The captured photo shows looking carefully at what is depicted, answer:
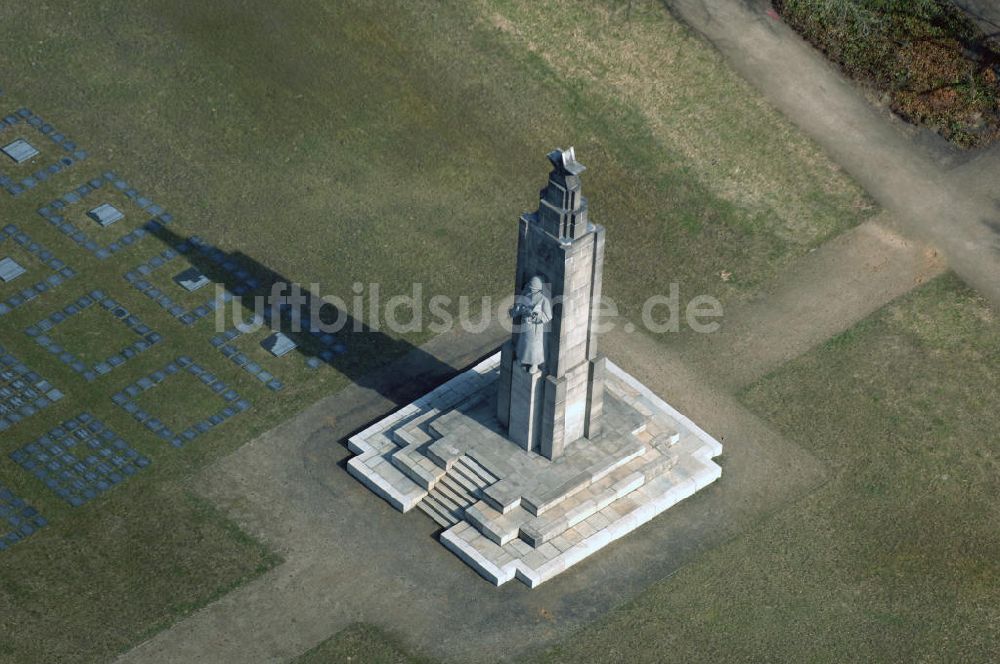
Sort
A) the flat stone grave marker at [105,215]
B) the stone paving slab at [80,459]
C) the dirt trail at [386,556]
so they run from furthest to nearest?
1. the flat stone grave marker at [105,215]
2. the stone paving slab at [80,459]
3. the dirt trail at [386,556]

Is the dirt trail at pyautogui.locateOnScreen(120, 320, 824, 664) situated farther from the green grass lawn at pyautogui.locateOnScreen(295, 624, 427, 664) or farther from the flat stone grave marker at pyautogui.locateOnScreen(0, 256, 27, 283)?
the flat stone grave marker at pyautogui.locateOnScreen(0, 256, 27, 283)

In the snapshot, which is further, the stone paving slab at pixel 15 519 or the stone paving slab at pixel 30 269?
the stone paving slab at pixel 30 269

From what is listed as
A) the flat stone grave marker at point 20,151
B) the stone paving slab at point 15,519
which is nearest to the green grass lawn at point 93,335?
the stone paving slab at point 15,519

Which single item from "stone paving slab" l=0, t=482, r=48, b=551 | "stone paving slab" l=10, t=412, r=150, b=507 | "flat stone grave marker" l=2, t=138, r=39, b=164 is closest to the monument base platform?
"stone paving slab" l=10, t=412, r=150, b=507

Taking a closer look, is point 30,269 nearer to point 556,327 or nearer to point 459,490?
point 459,490

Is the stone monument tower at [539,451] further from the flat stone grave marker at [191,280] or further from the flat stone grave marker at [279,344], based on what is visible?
the flat stone grave marker at [191,280]

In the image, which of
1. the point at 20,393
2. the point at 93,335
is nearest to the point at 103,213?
the point at 93,335

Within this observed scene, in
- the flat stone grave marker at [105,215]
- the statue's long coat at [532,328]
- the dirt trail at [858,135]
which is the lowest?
the flat stone grave marker at [105,215]
